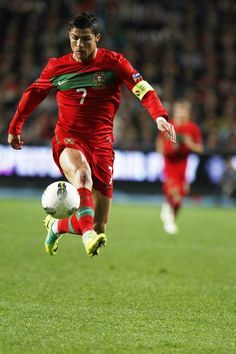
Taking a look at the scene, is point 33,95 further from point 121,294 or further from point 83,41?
point 121,294

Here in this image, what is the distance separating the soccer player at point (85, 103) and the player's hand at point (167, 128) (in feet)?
0.98

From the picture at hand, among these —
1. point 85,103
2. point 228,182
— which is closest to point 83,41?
point 85,103

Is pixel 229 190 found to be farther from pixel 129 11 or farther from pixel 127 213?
pixel 129 11

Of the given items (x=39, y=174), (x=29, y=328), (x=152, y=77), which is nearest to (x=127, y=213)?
(x=39, y=174)

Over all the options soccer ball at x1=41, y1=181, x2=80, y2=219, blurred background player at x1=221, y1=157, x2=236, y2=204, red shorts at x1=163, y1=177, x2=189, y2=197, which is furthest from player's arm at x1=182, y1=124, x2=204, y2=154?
soccer ball at x1=41, y1=181, x2=80, y2=219

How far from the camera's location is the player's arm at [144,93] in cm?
663

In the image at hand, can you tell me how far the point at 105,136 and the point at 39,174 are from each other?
1228 cm

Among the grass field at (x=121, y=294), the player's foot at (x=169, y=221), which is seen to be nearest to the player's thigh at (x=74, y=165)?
the grass field at (x=121, y=294)

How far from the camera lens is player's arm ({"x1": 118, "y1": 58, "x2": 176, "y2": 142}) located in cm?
663

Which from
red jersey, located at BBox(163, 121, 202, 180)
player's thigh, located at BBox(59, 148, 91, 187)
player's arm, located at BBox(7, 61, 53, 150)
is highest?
player's arm, located at BBox(7, 61, 53, 150)

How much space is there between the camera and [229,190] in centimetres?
1983

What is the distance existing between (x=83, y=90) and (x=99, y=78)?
0.17m

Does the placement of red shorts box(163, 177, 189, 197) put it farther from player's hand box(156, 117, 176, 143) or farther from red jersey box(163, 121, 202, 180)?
player's hand box(156, 117, 176, 143)

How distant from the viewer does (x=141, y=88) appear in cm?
692
